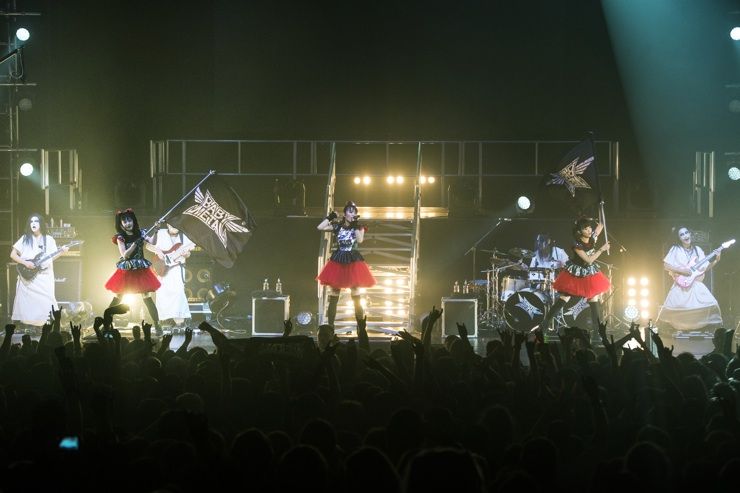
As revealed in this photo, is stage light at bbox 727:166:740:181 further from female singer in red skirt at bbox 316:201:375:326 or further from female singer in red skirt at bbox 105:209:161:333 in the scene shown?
female singer in red skirt at bbox 105:209:161:333

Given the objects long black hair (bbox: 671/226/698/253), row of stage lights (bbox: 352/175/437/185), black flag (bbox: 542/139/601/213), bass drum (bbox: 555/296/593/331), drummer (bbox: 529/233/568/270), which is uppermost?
row of stage lights (bbox: 352/175/437/185)

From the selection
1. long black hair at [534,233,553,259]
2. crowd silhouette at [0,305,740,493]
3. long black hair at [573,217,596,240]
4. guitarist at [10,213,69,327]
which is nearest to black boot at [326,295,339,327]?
long black hair at [573,217,596,240]

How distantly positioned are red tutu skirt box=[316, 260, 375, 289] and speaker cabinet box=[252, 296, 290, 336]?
53.6 inches

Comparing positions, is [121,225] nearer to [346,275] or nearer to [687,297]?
[346,275]

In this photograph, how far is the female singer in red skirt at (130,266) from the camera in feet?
38.7

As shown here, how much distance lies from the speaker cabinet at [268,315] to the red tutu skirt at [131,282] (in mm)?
1768

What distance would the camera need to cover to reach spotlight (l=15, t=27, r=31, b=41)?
15.1 m

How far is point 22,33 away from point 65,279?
4.05 metres

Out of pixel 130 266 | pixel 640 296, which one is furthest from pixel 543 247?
pixel 130 266

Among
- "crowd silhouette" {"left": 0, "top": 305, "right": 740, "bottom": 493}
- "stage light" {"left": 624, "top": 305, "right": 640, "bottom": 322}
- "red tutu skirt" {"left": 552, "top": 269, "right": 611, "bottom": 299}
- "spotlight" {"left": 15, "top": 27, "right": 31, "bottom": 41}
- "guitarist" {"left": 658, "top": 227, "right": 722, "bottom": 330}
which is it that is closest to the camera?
"crowd silhouette" {"left": 0, "top": 305, "right": 740, "bottom": 493}

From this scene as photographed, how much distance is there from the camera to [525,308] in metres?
13.0

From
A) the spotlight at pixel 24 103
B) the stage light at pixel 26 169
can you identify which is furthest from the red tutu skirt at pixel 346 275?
the spotlight at pixel 24 103

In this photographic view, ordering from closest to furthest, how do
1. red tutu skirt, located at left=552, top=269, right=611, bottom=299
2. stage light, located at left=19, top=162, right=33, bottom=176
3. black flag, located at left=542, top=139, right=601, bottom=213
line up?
1. red tutu skirt, located at left=552, top=269, right=611, bottom=299
2. black flag, located at left=542, top=139, right=601, bottom=213
3. stage light, located at left=19, top=162, right=33, bottom=176

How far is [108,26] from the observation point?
16.3 metres
